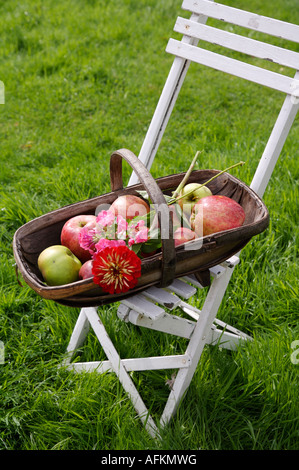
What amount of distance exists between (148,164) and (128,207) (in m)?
0.46

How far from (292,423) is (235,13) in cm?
160

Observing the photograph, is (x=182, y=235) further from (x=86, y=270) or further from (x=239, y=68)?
(x=239, y=68)

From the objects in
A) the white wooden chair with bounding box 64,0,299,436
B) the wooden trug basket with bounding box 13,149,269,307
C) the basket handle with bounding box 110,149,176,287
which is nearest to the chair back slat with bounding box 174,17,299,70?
the white wooden chair with bounding box 64,0,299,436

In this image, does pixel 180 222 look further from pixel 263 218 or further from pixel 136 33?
pixel 136 33

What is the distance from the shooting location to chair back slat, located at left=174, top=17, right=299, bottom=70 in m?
1.73

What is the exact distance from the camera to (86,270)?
1.54 metres

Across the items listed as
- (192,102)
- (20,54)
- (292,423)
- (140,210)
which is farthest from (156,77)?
(292,423)

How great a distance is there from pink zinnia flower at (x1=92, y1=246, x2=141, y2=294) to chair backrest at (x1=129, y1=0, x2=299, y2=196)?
0.63 m

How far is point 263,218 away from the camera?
1.63m

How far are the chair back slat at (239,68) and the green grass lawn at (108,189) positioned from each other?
1.00 m

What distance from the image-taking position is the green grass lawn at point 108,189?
1.88m

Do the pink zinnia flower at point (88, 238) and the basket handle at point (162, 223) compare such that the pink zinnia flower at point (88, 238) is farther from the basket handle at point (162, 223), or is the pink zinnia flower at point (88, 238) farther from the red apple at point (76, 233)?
the basket handle at point (162, 223)

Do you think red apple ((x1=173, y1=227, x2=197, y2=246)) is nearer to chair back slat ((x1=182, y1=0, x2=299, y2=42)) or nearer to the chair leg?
the chair leg

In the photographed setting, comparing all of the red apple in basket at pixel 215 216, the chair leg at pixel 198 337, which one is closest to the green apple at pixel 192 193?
the red apple in basket at pixel 215 216
